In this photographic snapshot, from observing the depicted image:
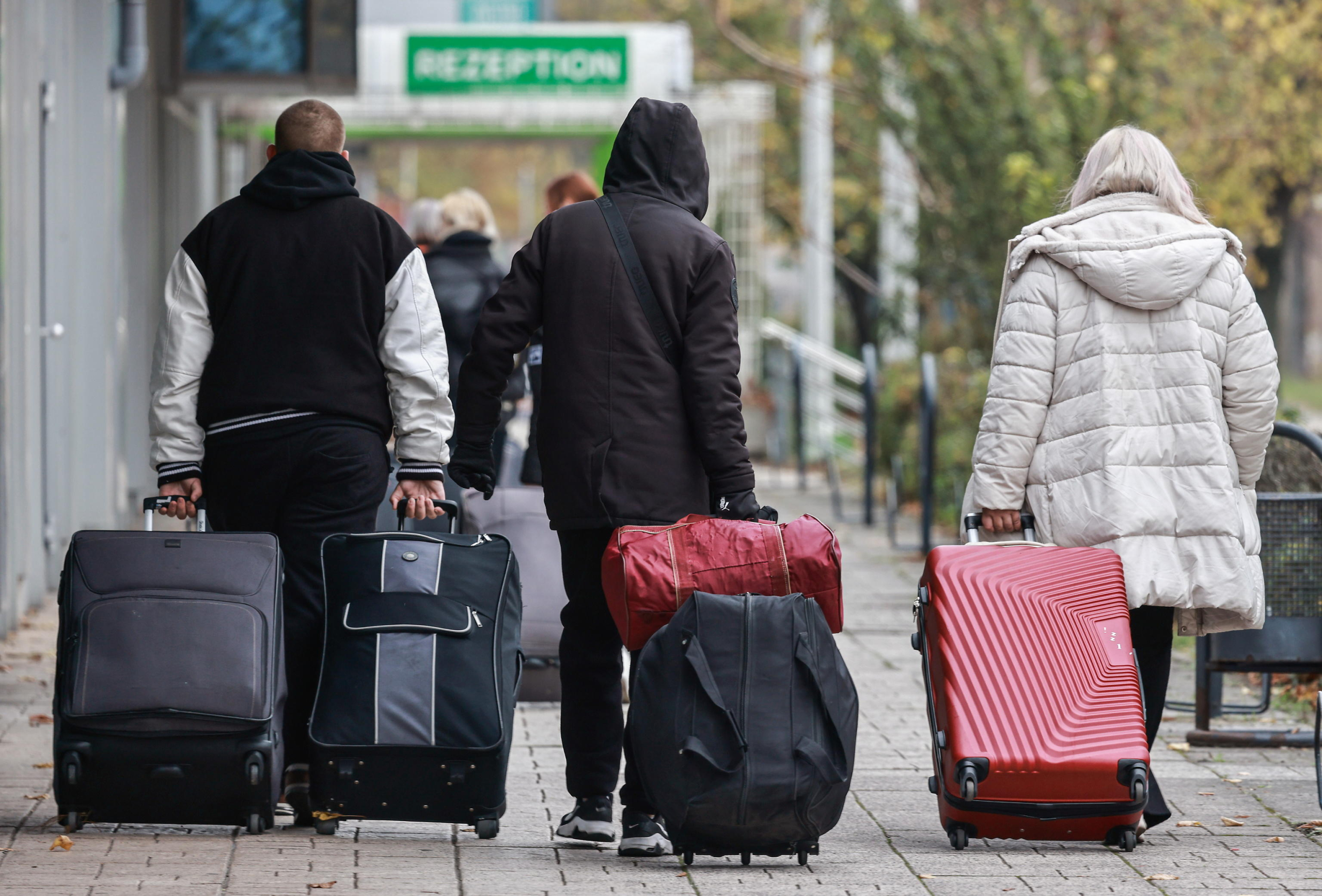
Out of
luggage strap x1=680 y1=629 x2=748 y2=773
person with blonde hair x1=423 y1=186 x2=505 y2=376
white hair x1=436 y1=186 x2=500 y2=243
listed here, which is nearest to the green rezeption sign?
white hair x1=436 y1=186 x2=500 y2=243

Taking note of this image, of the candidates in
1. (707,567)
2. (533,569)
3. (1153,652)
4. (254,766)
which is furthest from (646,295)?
(533,569)

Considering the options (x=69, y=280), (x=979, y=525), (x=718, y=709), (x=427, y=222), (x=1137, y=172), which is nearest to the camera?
(x=718, y=709)

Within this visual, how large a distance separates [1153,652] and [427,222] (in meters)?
5.12

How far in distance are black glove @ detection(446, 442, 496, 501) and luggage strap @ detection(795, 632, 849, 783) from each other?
90 cm

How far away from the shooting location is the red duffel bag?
4.61 m

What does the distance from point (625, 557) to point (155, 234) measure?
9.68 meters

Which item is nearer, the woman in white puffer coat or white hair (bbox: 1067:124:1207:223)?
the woman in white puffer coat

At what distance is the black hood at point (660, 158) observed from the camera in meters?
4.87

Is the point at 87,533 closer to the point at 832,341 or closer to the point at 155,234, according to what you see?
the point at 155,234

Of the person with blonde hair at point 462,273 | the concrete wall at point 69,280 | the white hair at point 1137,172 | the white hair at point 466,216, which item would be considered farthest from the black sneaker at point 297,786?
the white hair at point 466,216

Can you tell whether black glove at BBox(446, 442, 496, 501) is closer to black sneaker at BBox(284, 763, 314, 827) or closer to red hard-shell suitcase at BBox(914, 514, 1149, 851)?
black sneaker at BBox(284, 763, 314, 827)

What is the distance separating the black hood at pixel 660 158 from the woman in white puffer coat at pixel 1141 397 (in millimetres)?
902

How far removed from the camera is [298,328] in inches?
197

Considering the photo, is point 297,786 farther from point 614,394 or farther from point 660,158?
point 660,158
